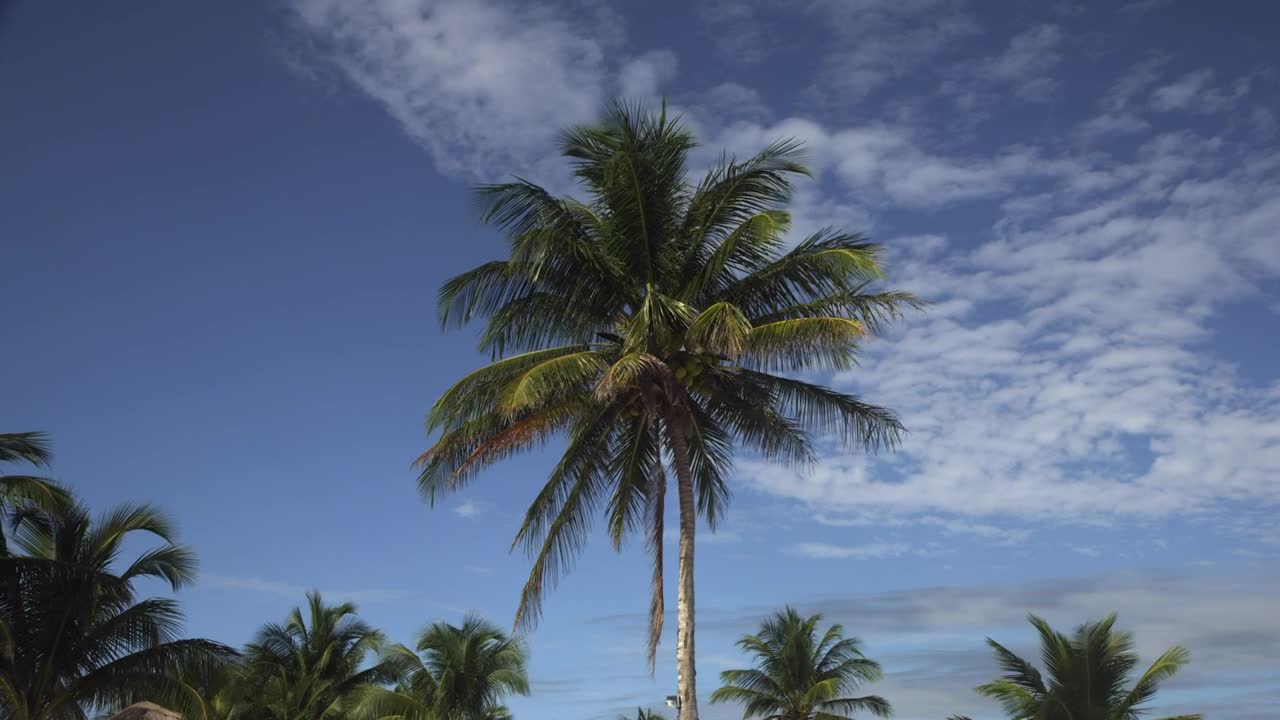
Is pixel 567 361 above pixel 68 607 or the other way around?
above

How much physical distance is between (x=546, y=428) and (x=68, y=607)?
10949 millimetres

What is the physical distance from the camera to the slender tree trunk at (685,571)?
16.2 m

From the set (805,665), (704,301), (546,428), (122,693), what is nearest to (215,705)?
(122,693)

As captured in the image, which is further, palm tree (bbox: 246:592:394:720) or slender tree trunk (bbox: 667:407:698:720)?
palm tree (bbox: 246:592:394:720)

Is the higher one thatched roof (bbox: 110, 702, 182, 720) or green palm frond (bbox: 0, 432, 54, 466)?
green palm frond (bbox: 0, 432, 54, 466)

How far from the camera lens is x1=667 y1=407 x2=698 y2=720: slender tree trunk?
16.2m

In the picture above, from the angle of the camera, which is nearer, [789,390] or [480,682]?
[789,390]

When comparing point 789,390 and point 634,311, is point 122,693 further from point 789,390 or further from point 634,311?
point 789,390

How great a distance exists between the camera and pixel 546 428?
17.9 metres

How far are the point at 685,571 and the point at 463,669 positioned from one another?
884 inches

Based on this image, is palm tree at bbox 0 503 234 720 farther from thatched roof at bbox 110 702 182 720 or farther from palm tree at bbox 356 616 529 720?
palm tree at bbox 356 616 529 720

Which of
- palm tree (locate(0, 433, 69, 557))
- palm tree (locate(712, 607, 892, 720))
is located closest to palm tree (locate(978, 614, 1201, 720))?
palm tree (locate(712, 607, 892, 720))

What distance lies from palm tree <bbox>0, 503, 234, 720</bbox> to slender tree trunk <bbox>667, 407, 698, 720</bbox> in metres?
11.0

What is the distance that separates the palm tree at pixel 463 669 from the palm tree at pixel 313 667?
897 mm
